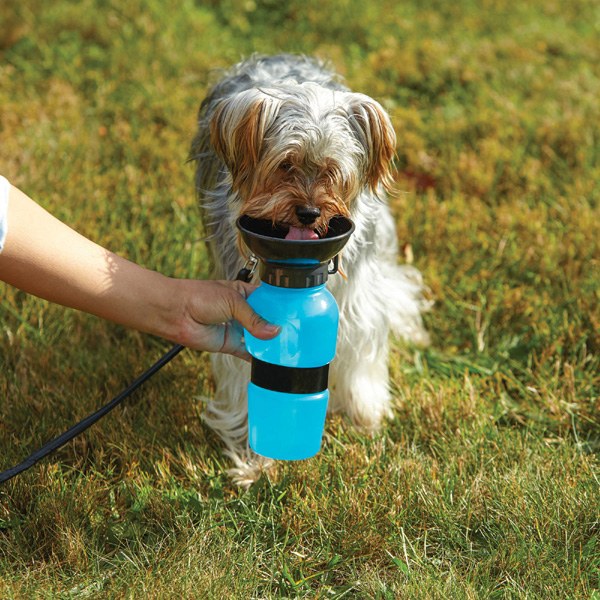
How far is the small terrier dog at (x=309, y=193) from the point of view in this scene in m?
2.71

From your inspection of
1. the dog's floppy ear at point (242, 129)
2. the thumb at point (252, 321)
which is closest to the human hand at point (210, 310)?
the thumb at point (252, 321)

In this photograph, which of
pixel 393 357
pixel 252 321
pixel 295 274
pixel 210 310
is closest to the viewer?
pixel 295 274

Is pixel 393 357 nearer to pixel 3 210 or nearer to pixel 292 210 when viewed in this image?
pixel 292 210

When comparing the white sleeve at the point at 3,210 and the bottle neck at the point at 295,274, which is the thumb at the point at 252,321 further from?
the white sleeve at the point at 3,210

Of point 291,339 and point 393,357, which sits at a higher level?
point 291,339

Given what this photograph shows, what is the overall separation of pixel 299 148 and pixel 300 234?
286 mm

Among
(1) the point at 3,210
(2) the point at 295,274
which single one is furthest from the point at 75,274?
(2) the point at 295,274

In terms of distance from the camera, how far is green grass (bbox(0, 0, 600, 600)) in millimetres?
2896

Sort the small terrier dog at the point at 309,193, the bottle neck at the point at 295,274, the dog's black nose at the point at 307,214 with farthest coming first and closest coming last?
the small terrier dog at the point at 309,193
the dog's black nose at the point at 307,214
the bottle neck at the point at 295,274

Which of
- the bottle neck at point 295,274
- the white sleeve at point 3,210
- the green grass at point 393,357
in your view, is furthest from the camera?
the green grass at point 393,357

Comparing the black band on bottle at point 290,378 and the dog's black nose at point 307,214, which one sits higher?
the dog's black nose at point 307,214

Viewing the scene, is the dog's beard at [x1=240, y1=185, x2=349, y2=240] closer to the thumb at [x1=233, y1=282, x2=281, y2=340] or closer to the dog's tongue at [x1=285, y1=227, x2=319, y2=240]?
the dog's tongue at [x1=285, y1=227, x2=319, y2=240]

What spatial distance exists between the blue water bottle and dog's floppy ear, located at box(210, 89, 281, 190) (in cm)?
26

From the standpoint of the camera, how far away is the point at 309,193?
8.75 ft
